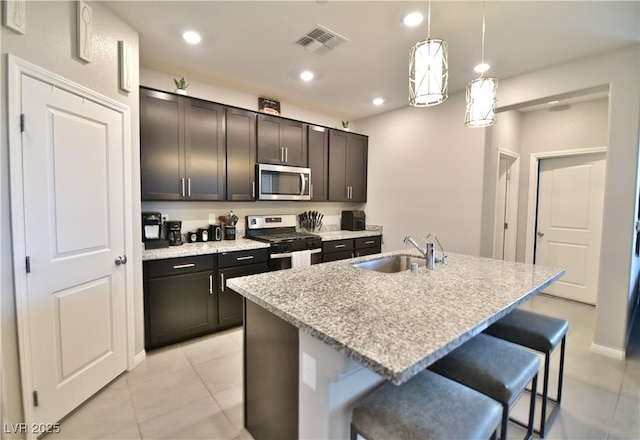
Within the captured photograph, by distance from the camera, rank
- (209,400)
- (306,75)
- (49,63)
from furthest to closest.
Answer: (306,75) → (209,400) → (49,63)

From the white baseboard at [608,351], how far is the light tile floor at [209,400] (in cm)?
6

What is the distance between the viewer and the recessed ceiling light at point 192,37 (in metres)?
2.38

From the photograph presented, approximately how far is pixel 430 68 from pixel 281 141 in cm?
250

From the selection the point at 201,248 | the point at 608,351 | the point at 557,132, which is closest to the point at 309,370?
the point at 201,248

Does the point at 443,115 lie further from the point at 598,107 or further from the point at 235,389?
the point at 235,389

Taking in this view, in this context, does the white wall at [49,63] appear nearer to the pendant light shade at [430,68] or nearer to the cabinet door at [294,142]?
the cabinet door at [294,142]

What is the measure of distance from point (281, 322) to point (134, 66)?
2.36 meters

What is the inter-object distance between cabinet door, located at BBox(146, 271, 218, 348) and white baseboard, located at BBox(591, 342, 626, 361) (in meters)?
3.65

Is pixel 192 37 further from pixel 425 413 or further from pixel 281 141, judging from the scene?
pixel 425 413

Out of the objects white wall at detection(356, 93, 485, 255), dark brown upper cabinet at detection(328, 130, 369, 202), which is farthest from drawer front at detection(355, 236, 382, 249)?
dark brown upper cabinet at detection(328, 130, 369, 202)

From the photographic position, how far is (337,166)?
4.41 metres

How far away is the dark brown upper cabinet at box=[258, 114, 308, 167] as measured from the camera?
3572mm

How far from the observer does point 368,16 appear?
2148 mm

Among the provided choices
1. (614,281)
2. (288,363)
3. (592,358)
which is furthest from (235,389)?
(614,281)
